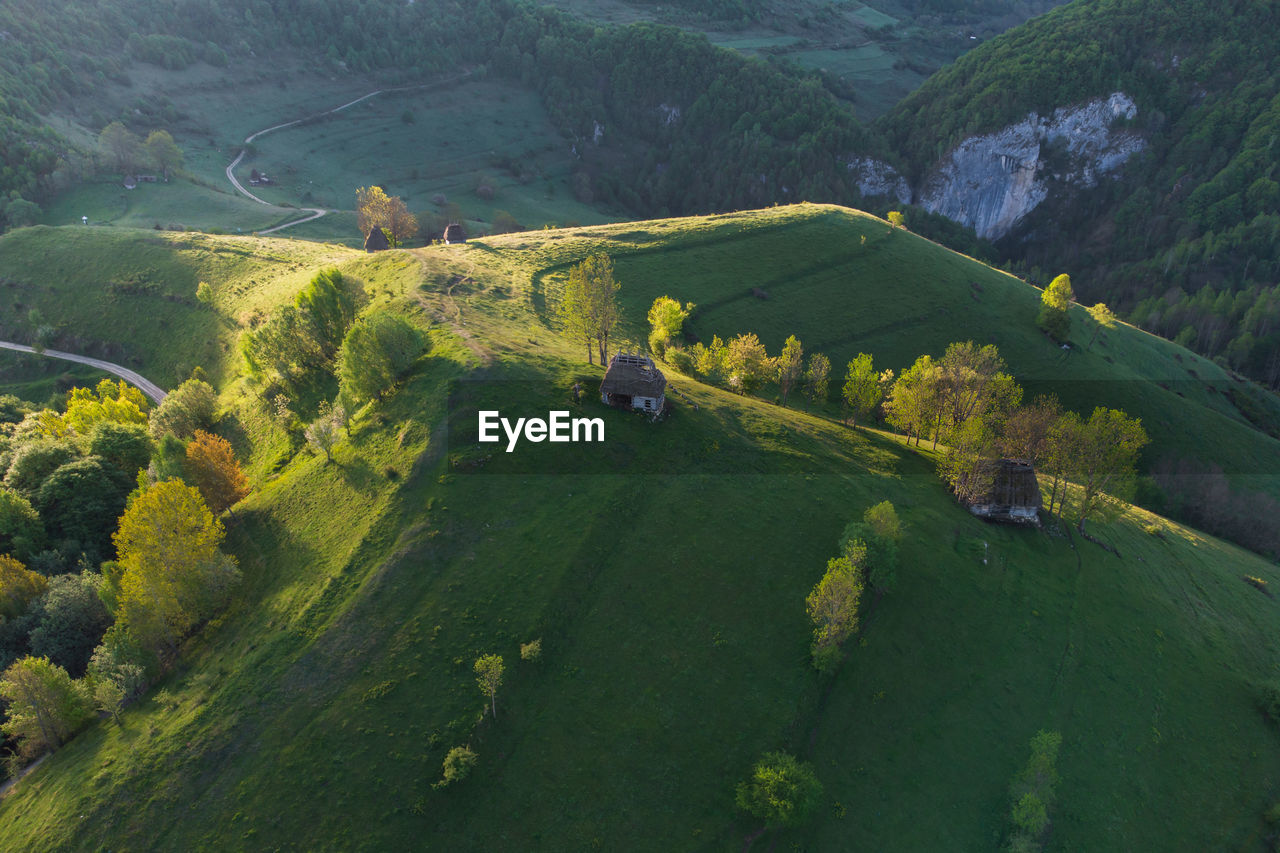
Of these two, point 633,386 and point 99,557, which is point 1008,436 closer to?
point 633,386

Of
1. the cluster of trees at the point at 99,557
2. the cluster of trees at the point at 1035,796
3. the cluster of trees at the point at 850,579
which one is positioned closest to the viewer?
the cluster of trees at the point at 1035,796

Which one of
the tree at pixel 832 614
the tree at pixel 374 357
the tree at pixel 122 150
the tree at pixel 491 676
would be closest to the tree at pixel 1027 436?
the tree at pixel 832 614

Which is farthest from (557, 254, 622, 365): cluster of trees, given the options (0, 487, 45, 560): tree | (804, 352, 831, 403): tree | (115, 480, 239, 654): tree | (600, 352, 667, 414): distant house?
(0, 487, 45, 560): tree

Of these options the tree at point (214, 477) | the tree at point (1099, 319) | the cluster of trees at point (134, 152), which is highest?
the cluster of trees at point (134, 152)

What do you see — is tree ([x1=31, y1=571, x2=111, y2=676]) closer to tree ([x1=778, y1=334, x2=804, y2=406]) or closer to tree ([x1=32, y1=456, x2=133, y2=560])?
tree ([x1=32, y1=456, x2=133, y2=560])

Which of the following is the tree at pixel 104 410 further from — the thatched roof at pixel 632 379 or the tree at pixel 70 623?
the thatched roof at pixel 632 379
